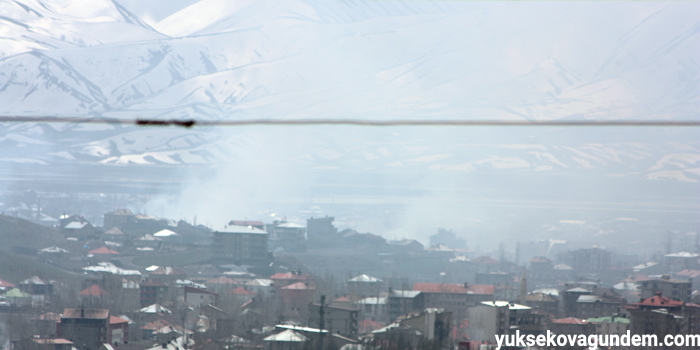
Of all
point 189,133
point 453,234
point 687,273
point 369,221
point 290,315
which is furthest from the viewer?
point 189,133

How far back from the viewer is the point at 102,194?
12.6 m

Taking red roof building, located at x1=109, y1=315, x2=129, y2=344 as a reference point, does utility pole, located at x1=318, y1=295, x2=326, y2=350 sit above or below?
above

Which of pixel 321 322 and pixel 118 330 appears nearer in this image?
pixel 321 322

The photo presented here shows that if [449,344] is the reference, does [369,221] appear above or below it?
above

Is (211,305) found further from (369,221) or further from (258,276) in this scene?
(369,221)

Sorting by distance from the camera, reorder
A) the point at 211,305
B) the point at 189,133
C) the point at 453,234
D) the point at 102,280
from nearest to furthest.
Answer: the point at 211,305 → the point at 102,280 → the point at 453,234 → the point at 189,133

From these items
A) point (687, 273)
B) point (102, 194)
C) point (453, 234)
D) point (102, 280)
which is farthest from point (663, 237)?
point (102, 194)

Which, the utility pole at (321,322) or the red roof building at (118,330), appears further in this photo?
the red roof building at (118,330)

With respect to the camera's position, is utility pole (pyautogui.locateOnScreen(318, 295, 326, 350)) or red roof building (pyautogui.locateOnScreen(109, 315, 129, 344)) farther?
red roof building (pyautogui.locateOnScreen(109, 315, 129, 344))

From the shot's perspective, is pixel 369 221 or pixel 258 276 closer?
pixel 258 276

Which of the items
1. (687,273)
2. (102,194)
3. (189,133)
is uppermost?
(189,133)

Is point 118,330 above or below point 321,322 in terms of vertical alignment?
below

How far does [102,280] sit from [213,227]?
94.1 inches

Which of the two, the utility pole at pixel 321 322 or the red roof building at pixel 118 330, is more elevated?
the utility pole at pixel 321 322
